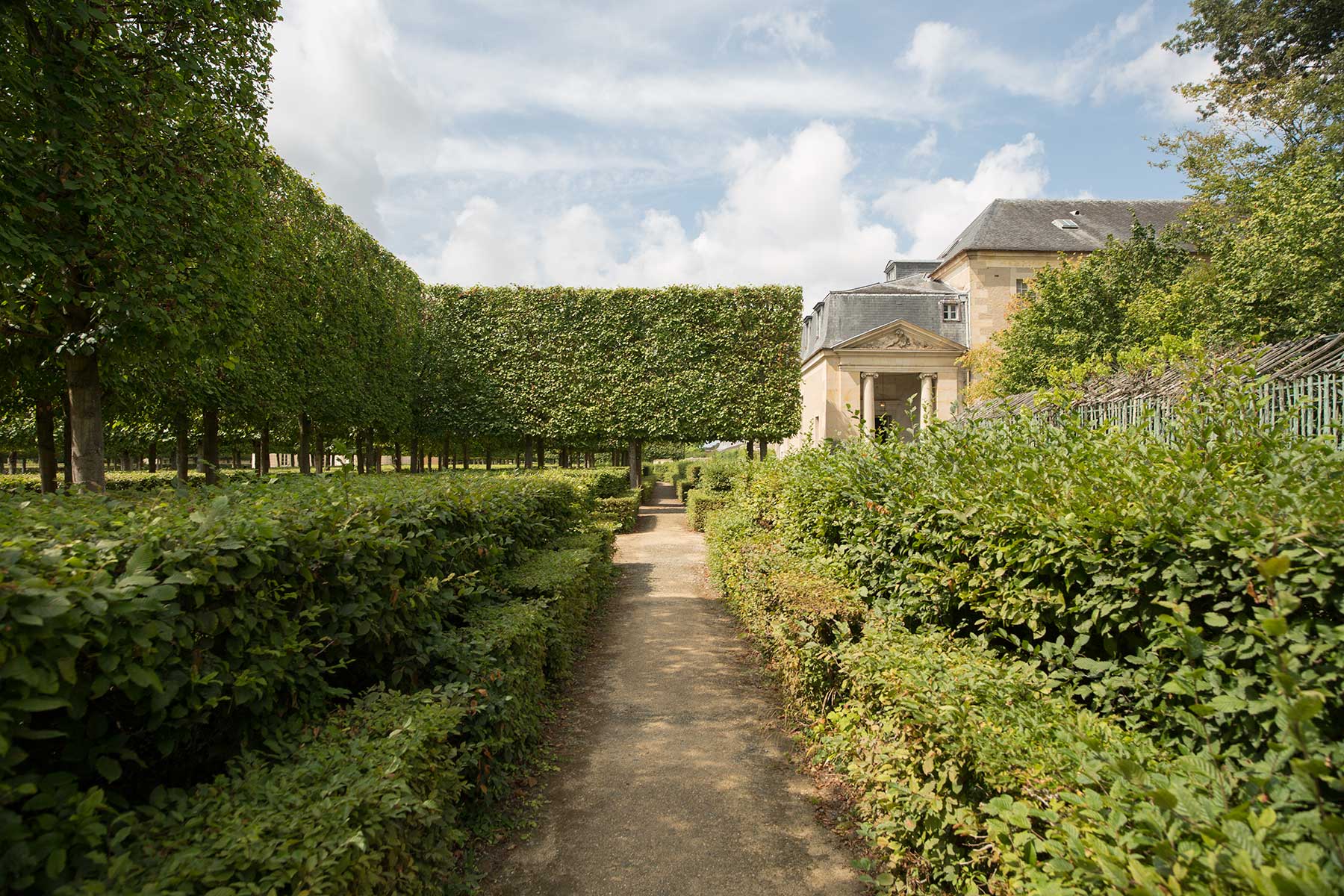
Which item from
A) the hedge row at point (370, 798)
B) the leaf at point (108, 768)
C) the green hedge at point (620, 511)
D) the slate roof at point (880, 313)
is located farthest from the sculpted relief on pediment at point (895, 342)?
the leaf at point (108, 768)

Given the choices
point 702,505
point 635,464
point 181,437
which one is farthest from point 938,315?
point 181,437

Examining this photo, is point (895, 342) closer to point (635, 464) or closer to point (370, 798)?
point (635, 464)

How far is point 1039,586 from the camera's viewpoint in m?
3.32

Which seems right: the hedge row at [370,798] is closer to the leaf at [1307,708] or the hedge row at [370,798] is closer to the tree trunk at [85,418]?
the leaf at [1307,708]

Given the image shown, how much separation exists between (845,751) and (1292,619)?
2206 millimetres

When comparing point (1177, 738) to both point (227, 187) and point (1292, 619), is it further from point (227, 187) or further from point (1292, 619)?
point (227, 187)

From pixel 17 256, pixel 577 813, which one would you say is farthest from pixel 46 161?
pixel 577 813

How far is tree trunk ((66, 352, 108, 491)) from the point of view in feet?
24.3

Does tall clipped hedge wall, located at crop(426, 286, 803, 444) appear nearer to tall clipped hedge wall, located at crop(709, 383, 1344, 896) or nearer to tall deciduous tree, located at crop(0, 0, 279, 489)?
tall deciduous tree, located at crop(0, 0, 279, 489)

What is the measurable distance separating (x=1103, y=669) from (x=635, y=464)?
22935 millimetres

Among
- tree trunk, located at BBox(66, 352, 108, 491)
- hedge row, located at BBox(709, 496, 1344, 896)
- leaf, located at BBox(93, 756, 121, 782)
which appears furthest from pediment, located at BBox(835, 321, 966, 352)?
leaf, located at BBox(93, 756, 121, 782)

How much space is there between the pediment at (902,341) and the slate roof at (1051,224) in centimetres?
569

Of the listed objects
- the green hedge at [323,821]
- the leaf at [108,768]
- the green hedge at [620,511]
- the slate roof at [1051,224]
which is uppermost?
the slate roof at [1051,224]

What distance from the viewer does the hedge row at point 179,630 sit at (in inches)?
65.7
